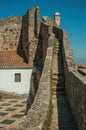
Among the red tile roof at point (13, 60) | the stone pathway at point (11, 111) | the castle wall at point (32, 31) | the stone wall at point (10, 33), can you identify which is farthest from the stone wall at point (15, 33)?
the stone pathway at point (11, 111)

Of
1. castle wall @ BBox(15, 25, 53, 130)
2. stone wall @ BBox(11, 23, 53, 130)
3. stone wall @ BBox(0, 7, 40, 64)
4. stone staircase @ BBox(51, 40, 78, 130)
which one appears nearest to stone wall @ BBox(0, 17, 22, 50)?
stone wall @ BBox(0, 7, 40, 64)

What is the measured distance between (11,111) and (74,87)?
9831 mm

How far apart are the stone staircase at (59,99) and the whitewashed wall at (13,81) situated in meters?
8.23

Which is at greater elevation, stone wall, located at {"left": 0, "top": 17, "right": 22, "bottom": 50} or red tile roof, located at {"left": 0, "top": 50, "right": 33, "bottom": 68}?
stone wall, located at {"left": 0, "top": 17, "right": 22, "bottom": 50}

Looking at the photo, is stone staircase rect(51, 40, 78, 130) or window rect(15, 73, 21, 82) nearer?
stone staircase rect(51, 40, 78, 130)

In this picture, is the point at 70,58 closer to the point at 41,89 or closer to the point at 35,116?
the point at 41,89

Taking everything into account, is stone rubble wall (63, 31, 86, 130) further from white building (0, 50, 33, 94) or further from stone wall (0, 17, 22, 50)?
stone wall (0, 17, 22, 50)

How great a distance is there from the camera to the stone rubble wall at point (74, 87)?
6262 mm

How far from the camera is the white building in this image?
2402cm

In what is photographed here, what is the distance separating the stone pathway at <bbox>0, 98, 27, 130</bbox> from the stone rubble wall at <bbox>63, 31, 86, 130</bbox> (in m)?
4.46

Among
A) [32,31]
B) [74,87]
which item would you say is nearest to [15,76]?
[32,31]

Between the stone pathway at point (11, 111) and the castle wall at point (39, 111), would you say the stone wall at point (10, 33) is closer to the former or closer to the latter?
the stone pathway at point (11, 111)

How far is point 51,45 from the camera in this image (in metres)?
16.4

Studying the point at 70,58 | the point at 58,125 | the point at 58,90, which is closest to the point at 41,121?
the point at 58,125
